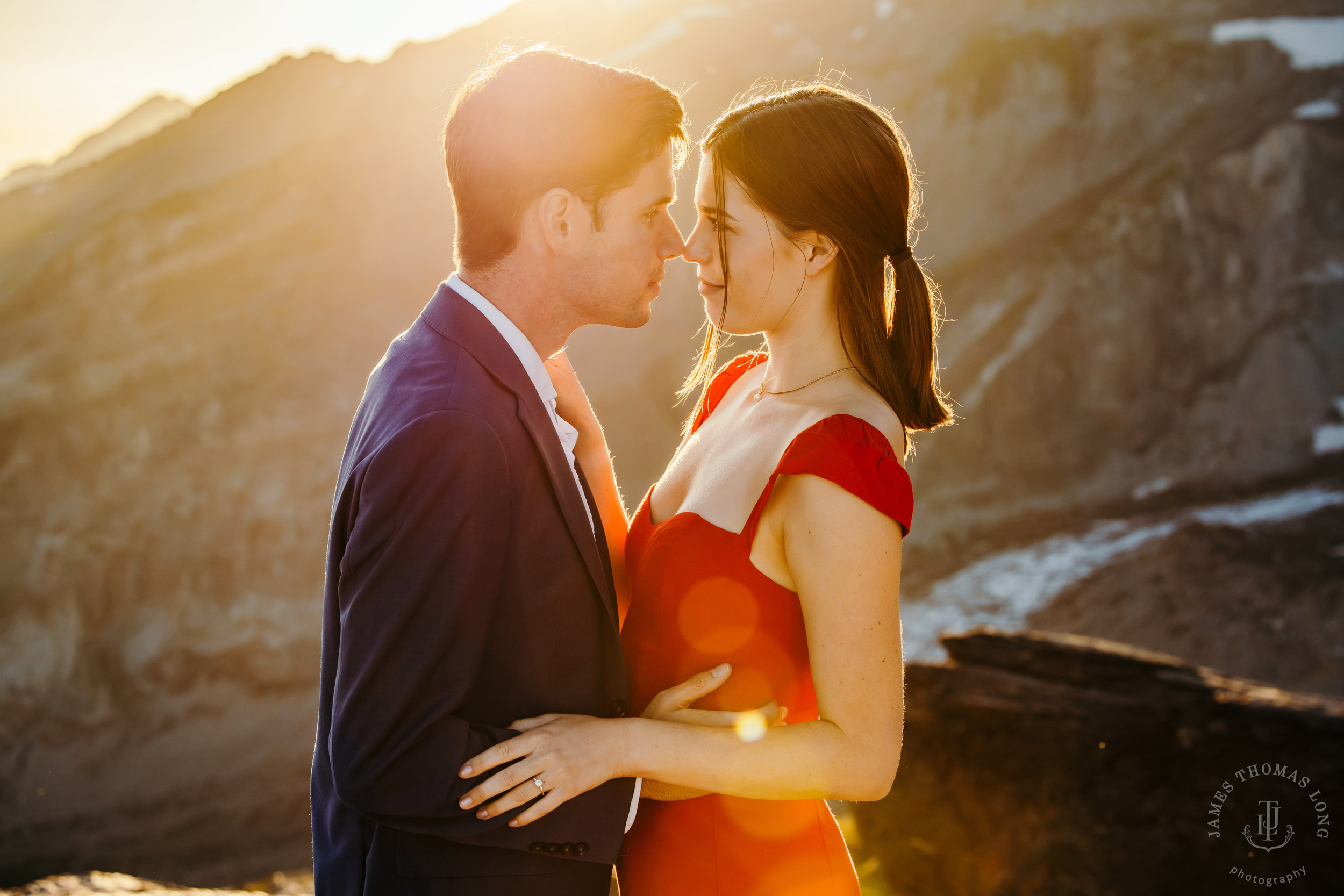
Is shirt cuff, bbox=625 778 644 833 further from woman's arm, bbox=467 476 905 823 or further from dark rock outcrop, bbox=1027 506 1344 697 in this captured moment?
dark rock outcrop, bbox=1027 506 1344 697

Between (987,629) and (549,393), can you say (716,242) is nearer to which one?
(549,393)

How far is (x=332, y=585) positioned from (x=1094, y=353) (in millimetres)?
18790

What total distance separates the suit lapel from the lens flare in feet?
1.19

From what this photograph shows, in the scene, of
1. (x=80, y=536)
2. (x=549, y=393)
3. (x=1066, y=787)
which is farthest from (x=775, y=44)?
(x=549, y=393)

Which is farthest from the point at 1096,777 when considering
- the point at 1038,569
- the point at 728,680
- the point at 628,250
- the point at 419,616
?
the point at 1038,569

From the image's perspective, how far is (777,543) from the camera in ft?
6.50

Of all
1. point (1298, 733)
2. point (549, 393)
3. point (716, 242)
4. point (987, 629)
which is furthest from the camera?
point (987, 629)

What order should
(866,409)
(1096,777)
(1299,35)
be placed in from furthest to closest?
(1299,35), (1096,777), (866,409)

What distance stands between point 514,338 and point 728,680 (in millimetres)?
951

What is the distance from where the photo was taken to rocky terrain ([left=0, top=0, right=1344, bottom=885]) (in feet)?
48.3

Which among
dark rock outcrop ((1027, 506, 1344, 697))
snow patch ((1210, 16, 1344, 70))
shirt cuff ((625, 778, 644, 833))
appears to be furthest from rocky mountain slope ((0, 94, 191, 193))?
snow patch ((1210, 16, 1344, 70))

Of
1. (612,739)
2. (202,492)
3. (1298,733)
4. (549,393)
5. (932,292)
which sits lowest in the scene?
(202,492)

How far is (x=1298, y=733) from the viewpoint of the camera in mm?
4211

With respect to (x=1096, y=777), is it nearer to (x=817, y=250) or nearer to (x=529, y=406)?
(x=817, y=250)
